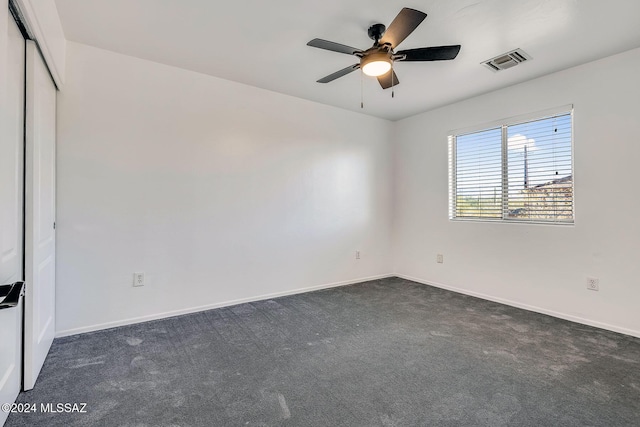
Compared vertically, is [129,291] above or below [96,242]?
below

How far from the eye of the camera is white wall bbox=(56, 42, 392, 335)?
2.59 metres

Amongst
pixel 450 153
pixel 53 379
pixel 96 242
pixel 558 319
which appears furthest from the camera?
pixel 450 153

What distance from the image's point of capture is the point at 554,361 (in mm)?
2182

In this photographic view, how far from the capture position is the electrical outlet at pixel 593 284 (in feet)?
9.34

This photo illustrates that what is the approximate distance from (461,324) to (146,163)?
3346 mm

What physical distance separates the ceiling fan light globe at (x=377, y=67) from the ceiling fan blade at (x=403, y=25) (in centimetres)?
14

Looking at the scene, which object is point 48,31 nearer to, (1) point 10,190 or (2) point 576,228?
(1) point 10,190

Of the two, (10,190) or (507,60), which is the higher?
(507,60)

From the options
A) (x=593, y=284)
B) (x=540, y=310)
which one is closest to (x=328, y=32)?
(x=593, y=284)

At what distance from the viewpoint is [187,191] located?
306 cm

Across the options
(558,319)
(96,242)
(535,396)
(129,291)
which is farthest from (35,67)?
(558,319)

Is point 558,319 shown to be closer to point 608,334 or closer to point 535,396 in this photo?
point 608,334

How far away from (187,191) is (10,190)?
59.4 inches

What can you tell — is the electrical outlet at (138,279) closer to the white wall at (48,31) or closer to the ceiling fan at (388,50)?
the white wall at (48,31)
